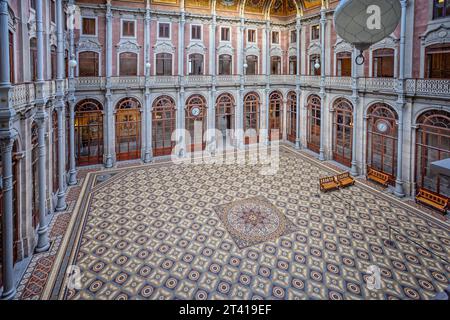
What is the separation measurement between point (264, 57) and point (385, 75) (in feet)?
33.1

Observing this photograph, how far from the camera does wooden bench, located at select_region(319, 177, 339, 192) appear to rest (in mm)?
15344

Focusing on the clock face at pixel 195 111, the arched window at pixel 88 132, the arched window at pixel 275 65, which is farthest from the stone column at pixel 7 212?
the arched window at pixel 275 65

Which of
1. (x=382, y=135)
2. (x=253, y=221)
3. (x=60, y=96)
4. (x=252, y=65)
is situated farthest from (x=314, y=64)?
(x=60, y=96)

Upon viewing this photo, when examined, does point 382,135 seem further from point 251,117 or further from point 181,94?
point 181,94

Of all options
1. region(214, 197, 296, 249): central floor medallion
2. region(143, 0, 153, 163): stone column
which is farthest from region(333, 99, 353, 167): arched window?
region(143, 0, 153, 163): stone column

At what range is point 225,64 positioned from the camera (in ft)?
76.8

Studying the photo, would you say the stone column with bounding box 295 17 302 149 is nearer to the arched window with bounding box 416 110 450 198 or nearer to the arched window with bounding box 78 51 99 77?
the arched window with bounding box 416 110 450 198

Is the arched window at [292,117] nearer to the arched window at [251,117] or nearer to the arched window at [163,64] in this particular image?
the arched window at [251,117]

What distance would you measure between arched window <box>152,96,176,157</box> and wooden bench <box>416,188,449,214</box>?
15780mm

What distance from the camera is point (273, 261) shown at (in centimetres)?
973

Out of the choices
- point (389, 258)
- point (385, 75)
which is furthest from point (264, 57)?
point (389, 258)

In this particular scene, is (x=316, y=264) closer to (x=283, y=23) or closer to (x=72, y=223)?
(x=72, y=223)

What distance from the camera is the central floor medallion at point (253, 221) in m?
11.3

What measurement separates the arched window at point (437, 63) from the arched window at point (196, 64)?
46.7 ft
